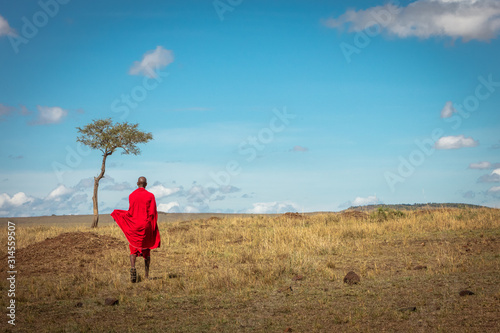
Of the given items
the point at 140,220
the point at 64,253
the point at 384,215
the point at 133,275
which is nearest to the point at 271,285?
the point at 133,275

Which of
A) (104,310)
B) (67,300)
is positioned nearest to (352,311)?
(104,310)

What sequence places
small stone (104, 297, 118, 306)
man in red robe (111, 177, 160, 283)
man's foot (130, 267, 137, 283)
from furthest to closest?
man in red robe (111, 177, 160, 283) < man's foot (130, 267, 137, 283) < small stone (104, 297, 118, 306)

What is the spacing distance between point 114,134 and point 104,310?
27.5 metres

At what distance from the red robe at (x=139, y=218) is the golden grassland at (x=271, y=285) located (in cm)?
105

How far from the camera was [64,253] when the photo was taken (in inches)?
619

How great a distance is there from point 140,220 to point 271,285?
12.3 feet

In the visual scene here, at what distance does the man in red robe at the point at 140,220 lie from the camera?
11391 millimetres

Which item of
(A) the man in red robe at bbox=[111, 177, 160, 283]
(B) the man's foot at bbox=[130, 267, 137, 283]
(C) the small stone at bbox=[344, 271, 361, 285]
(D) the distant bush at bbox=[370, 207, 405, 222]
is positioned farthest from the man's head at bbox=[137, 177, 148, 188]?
(D) the distant bush at bbox=[370, 207, 405, 222]

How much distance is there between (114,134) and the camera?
3431cm

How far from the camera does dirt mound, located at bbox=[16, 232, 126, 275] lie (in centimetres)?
1387

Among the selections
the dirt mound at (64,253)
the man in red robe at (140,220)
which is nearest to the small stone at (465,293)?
the man in red robe at (140,220)

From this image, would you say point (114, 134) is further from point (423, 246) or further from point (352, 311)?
point (352, 311)

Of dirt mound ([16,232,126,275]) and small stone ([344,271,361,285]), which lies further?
dirt mound ([16,232,126,275])

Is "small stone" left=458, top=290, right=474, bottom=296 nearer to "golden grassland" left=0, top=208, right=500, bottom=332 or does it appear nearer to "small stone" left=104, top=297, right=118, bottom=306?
"golden grassland" left=0, top=208, right=500, bottom=332
